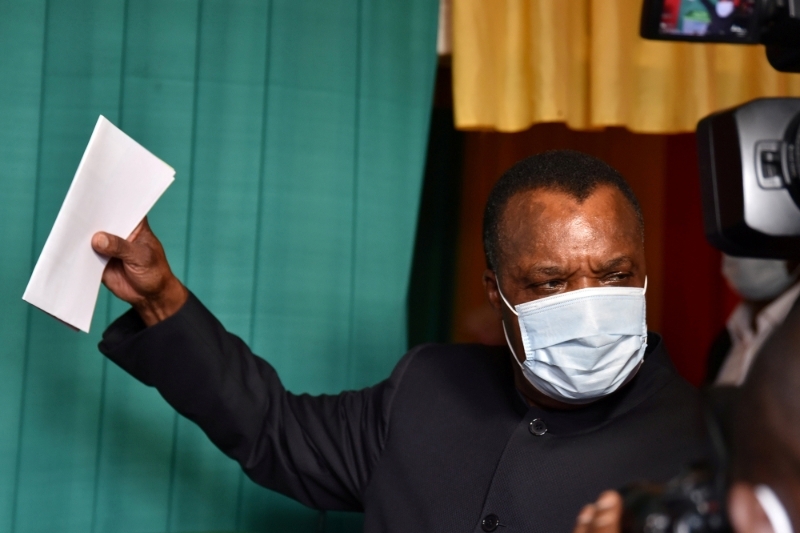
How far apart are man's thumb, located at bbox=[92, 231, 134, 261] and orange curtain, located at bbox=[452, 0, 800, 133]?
85 centimetres

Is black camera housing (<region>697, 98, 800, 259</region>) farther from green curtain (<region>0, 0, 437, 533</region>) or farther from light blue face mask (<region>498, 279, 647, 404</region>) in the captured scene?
green curtain (<region>0, 0, 437, 533</region>)

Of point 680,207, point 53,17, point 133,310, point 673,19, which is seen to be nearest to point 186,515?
point 133,310

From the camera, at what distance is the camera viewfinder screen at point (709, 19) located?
942 millimetres

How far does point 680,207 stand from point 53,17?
2.38m

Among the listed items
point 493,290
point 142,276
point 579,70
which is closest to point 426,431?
point 493,290

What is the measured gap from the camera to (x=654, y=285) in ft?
9.47

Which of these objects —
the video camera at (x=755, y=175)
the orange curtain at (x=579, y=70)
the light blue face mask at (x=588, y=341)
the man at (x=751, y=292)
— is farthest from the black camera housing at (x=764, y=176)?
the man at (x=751, y=292)

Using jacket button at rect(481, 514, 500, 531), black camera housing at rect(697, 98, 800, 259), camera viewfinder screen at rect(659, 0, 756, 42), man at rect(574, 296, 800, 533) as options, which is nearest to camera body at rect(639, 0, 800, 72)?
camera viewfinder screen at rect(659, 0, 756, 42)

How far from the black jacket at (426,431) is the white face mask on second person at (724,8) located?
0.57 meters

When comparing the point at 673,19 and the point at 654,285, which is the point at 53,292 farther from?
the point at 654,285

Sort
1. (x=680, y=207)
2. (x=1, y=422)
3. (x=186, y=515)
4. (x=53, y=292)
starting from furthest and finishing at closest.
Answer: (x=680, y=207), (x=186, y=515), (x=1, y=422), (x=53, y=292)

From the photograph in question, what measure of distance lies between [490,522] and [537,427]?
171 millimetres

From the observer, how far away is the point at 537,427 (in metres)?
1.28

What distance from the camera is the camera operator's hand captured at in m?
0.58
